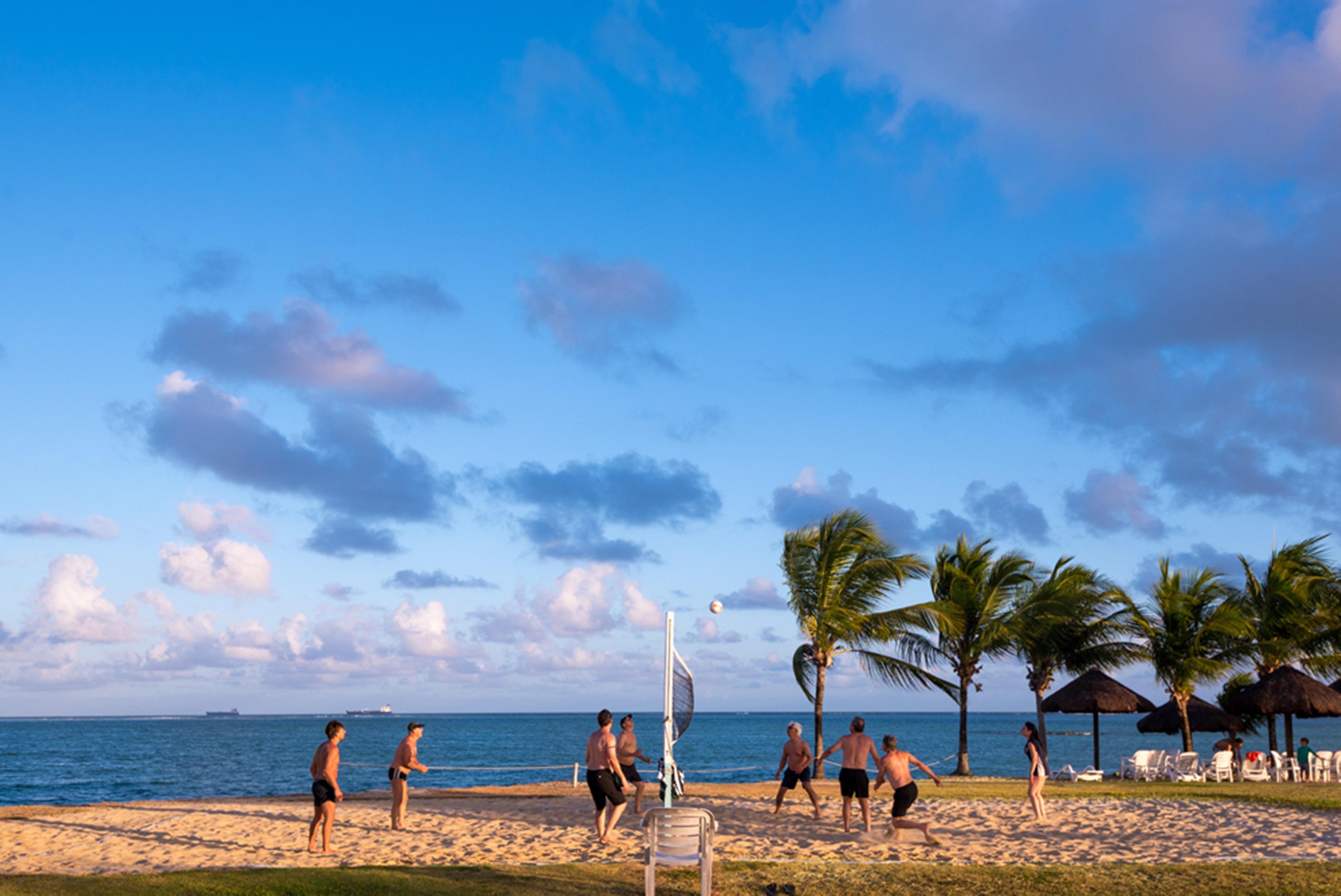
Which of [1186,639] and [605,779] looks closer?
[605,779]

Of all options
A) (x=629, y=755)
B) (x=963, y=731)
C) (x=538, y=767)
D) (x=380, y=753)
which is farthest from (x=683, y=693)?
(x=380, y=753)

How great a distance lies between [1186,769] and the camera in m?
22.5

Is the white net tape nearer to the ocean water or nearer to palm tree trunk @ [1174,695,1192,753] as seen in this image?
the ocean water

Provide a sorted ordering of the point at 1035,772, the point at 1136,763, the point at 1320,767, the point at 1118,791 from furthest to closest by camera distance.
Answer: the point at 1136,763 < the point at 1320,767 < the point at 1118,791 < the point at 1035,772

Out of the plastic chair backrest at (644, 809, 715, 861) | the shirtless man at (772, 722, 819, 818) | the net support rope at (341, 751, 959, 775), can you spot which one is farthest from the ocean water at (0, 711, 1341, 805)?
the plastic chair backrest at (644, 809, 715, 861)

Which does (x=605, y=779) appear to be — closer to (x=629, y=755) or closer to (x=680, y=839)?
(x=629, y=755)

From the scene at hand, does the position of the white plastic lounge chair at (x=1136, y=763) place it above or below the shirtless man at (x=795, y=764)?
below

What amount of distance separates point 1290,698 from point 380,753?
2378 inches

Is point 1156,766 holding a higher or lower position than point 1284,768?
lower

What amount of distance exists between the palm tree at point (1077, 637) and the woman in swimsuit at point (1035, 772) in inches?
401

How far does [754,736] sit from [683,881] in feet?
324

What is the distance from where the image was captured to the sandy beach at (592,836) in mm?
10484

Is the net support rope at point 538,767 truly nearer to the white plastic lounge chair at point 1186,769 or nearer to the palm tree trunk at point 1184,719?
the white plastic lounge chair at point 1186,769

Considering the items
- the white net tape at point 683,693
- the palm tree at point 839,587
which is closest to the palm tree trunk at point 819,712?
the palm tree at point 839,587
